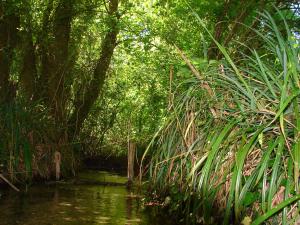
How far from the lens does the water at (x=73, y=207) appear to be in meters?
4.82

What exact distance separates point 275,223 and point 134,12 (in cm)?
812

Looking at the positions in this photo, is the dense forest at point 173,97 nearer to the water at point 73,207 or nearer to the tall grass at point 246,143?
the tall grass at point 246,143

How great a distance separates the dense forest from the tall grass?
12 mm

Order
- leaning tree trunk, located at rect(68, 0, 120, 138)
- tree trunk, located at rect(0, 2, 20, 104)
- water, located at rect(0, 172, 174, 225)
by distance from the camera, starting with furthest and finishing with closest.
Answer: leaning tree trunk, located at rect(68, 0, 120, 138) < tree trunk, located at rect(0, 2, 20, 104) < water, located at rect(0, 172, 174, 225)

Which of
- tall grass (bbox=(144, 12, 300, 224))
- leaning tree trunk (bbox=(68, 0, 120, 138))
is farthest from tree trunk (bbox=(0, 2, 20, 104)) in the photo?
tall grass (bbox=(144, 12, 300, 224))

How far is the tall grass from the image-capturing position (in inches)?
104

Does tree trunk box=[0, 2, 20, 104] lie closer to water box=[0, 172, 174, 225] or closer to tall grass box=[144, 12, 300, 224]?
water box=[0, 172, 174, 225]

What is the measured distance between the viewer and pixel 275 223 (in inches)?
112

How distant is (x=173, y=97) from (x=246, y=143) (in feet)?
3.43

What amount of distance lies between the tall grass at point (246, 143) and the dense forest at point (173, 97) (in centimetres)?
1

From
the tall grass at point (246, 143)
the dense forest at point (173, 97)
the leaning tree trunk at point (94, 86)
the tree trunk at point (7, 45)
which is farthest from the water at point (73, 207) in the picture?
the leaning tree trunk at point (94, 86)

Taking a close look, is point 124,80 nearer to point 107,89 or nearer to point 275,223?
point 107,89

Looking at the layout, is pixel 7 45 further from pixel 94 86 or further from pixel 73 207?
pixel 73 207

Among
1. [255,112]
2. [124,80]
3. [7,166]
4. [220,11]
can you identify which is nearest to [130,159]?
[7,166]
